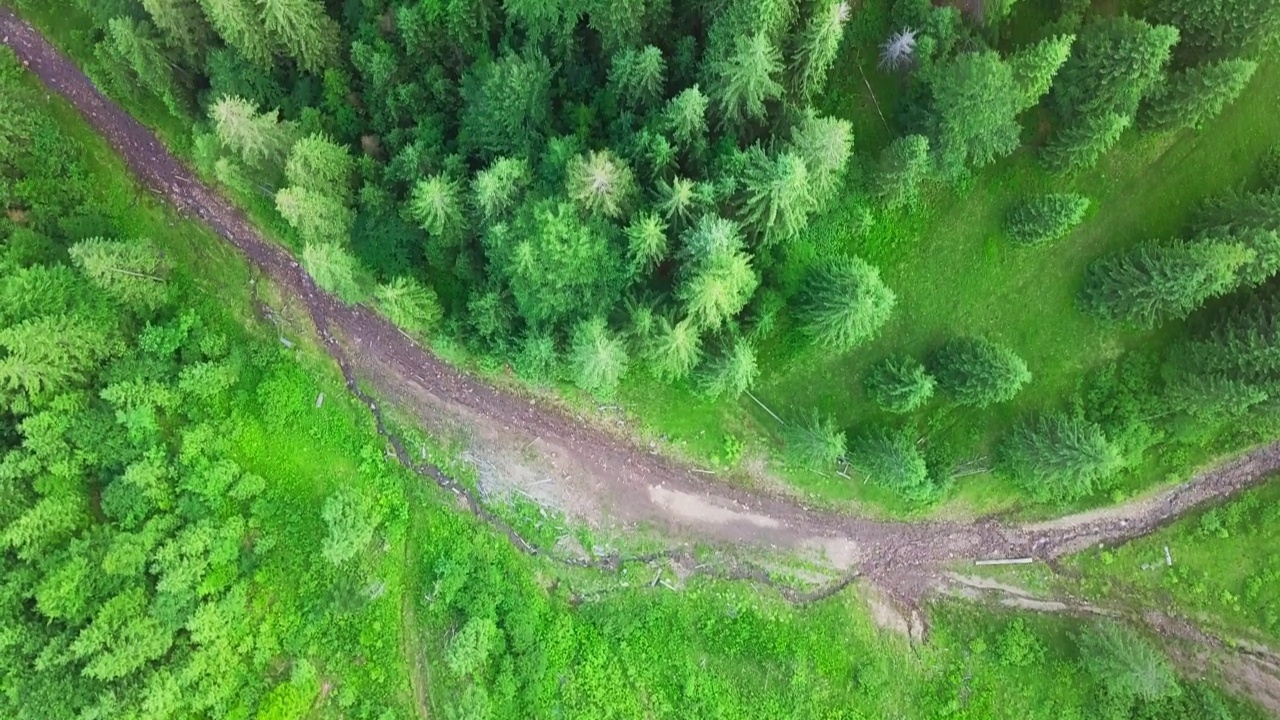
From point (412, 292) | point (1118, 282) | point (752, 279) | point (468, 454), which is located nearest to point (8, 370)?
point (412, 292)

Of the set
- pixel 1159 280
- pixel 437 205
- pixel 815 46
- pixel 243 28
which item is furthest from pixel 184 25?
pixel 1159 280

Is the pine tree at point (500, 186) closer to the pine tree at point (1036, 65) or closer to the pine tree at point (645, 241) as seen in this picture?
the pine tree at point (645, 241)

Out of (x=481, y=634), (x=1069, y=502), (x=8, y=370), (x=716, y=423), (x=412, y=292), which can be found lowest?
(x=1069, y=502)

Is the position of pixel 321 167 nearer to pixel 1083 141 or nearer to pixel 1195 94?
pixel 1083 141

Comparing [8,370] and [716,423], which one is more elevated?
[8,370]

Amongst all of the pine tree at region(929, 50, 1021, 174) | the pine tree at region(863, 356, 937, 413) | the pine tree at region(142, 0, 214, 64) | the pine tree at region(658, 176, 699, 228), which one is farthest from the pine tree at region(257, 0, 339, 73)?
the pine tree at region(863, 356, 937, 413)

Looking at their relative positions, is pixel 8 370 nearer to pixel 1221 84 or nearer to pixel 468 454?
pixel 468 454
